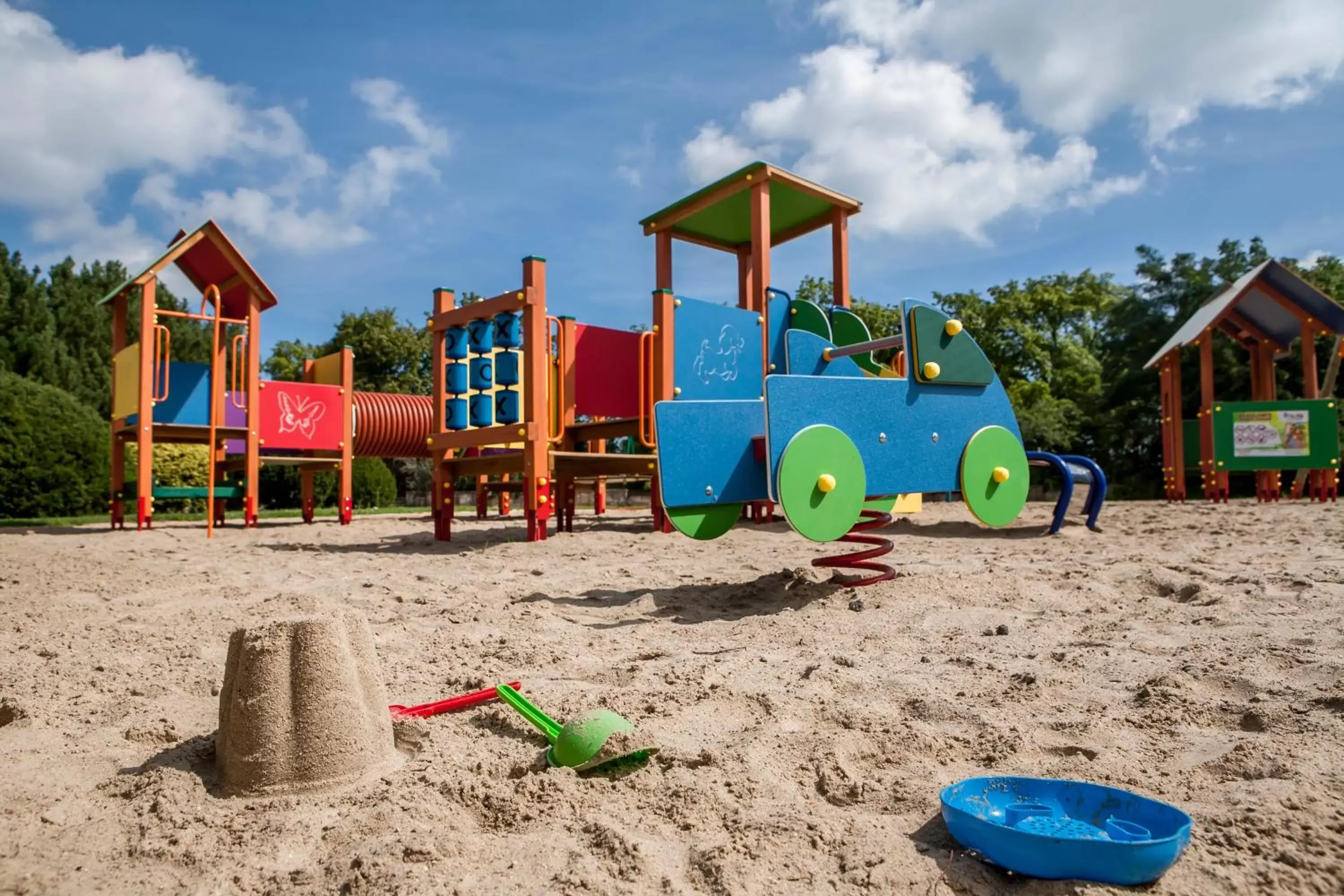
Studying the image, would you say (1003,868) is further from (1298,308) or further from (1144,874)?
(1298,308)

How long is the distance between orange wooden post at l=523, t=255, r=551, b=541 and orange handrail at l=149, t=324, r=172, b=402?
4500 millimetres

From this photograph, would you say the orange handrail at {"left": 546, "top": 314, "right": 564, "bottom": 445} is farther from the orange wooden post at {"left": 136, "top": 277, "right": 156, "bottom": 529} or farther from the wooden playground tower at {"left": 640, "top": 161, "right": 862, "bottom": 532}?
the orange wooden post at {"left": 136, "top": 277, "right": 156, "bottom": 529}

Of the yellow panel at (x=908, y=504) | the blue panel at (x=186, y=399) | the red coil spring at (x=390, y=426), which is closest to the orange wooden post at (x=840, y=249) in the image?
the yellow panel at (x=908, y=504)

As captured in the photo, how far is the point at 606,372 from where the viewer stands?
8.16 metres

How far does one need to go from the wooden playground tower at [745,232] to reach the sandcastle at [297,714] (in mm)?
5530

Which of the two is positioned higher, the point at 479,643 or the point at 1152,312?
the point at 1152,312

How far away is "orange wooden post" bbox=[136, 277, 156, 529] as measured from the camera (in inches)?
360

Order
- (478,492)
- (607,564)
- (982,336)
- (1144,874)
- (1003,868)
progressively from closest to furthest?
1. (1144,874)
2. (1003,868)
3. (607,564)
4. (478,492)
5. (982,336)

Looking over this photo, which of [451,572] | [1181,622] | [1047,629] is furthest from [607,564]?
[1181,622]

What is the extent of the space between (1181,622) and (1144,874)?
87.9 inches

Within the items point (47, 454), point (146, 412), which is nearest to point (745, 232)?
point (146, 412)

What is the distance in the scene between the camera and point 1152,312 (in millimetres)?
23703

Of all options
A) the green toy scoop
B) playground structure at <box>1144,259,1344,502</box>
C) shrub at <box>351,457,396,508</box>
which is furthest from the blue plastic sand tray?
shrub at <box>351,457,396,508</box>

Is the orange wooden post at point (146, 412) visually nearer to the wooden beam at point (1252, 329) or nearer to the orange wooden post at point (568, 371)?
the orange wooden post at point (568, 371)
